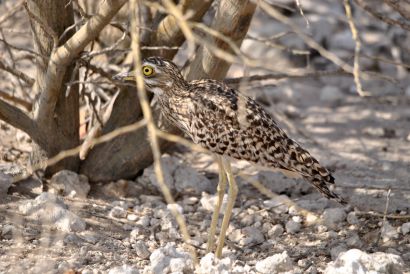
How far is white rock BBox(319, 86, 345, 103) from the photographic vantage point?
277 inches

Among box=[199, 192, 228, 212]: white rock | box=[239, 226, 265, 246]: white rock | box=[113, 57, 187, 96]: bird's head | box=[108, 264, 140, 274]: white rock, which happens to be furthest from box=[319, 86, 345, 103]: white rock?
box=[108, 264, 140, 274]: white rock

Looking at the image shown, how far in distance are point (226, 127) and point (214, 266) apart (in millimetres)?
824

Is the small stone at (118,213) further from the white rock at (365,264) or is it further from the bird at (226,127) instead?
the white rock at (365,264)

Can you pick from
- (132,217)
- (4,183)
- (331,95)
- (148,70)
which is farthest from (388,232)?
(331,95)

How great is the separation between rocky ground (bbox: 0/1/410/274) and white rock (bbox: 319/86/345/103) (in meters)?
0.55

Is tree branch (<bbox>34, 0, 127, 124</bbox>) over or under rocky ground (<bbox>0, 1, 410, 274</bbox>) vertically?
over

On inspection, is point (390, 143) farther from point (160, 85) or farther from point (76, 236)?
point (76, 236)

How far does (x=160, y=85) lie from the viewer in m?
4.36

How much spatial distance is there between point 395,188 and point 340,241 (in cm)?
58

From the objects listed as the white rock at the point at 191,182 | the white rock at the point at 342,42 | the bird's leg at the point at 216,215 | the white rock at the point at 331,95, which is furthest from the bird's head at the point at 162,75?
the white rock at the point at 342,42

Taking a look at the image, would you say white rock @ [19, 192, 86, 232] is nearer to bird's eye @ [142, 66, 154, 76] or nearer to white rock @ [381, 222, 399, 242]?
bird's eye @ [142, 66, 154, 76]

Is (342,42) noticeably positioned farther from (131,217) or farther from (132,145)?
(131,217)

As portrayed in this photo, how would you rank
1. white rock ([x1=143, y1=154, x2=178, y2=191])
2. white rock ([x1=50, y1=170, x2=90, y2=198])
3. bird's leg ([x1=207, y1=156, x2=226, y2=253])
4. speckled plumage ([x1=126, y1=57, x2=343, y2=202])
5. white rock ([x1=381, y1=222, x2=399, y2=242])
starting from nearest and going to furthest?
speckled plumage ([x1=126, y1=57, x2=343, y2=202]) < bird's leg ([x1=207, y1=156, x2=226, y2=253]) < white rock ([x1=381, y1=222, x2=399, y2=242]) < white rock ([x1=50, y1=170, x2=90, y2=198]) < white rock ([x1=143, y1=154, x2=178, y2=191])

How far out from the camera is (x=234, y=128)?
13.6 feet
